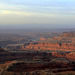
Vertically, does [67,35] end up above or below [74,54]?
above

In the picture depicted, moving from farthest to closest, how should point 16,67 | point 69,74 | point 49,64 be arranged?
point 49,64
point 16,67
point 69,74

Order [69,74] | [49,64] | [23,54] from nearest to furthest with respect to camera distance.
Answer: [69,74], [49,64], [23,54]

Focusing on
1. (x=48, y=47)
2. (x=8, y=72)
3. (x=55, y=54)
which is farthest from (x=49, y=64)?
(x=48, y=47)

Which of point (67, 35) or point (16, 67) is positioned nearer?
point (16, 67)

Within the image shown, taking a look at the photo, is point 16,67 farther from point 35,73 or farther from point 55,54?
point 55,54

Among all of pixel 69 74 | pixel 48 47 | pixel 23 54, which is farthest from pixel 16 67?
pixel 48 47

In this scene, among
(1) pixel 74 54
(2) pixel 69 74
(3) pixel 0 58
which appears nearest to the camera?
(2) pixel 69 74

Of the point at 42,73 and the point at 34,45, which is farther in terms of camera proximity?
the point at 34,45

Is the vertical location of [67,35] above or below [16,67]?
above

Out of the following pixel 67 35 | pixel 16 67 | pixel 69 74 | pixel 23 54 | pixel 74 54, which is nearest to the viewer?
pixel 69 74

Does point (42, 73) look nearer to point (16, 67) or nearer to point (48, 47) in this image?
point (16, 67)
